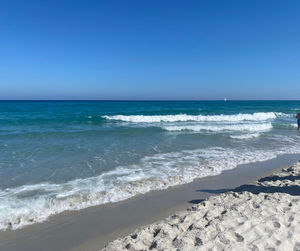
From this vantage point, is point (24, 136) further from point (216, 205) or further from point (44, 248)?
point (216, 205)

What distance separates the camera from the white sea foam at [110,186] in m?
4.50

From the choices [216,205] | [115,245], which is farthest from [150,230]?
[216,205]

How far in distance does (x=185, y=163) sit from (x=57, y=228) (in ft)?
16.6

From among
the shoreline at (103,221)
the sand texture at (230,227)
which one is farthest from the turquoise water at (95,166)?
the sand texture at (230,227)

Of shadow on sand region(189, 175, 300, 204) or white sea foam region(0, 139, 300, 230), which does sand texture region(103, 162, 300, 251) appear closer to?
shadow on sand region(189, 175, 300, 204)

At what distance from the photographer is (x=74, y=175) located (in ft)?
21.9

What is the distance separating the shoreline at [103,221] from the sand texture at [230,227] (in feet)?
1.31

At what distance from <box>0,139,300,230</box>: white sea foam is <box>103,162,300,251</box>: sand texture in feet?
5.71

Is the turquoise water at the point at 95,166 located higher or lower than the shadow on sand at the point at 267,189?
lower

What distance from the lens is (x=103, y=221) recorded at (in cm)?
414

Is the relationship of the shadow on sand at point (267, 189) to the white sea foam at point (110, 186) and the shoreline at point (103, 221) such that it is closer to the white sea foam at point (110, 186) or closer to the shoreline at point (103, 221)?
the shoreline at point (103, 221)

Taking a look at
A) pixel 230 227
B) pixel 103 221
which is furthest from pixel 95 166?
pixel 230 227

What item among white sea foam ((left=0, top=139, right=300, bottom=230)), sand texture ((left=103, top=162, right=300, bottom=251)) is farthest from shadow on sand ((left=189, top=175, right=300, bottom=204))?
white sea foam ((left=0, top=139, right=300, bottom=230))

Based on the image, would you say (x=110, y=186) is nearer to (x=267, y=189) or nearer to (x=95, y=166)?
(x=95, y=166)
